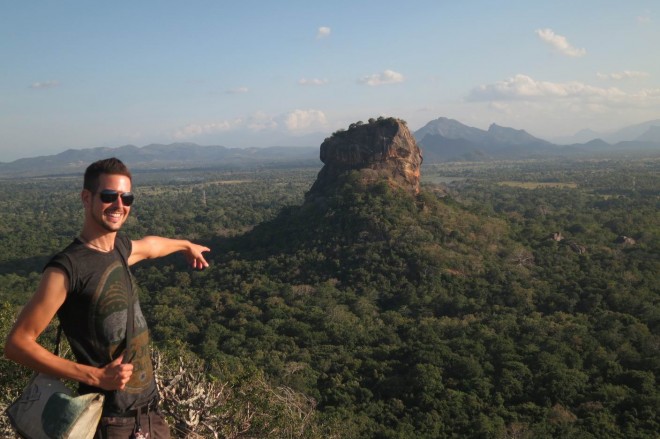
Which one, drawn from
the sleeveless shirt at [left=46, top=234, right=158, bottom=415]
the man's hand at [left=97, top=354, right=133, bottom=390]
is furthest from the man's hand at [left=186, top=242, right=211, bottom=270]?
the man's hand at [left=97, top=354, right=133, bottom=390]

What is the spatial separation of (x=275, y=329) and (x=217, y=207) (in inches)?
2216

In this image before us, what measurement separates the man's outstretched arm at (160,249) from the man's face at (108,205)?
48 centimetres

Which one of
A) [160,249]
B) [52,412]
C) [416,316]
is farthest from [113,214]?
[416,316]

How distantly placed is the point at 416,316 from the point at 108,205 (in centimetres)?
2785

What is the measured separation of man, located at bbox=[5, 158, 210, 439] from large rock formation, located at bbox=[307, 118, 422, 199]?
3877 cm

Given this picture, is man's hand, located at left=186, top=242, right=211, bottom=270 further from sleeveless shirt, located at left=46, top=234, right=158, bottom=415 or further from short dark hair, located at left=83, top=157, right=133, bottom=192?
short dark hair, located at left=83, top=157, right=133, bottom=192

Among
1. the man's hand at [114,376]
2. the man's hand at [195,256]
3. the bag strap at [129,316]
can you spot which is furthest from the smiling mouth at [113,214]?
the man's hand at [195,256]

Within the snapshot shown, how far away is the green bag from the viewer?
269cm

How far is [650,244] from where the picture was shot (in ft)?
130

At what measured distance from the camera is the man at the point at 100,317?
2.64 m

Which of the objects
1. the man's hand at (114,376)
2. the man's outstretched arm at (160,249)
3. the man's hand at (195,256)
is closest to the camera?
the man's hand at (114,376)

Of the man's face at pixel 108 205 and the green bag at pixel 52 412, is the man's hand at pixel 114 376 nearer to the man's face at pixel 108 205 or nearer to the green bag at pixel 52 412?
the green bag at pixel 52 412

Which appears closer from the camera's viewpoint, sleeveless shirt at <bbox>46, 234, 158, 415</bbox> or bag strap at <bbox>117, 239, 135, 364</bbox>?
sleeveless shirt at <bbox>46, 234, 158, 415</bbox>

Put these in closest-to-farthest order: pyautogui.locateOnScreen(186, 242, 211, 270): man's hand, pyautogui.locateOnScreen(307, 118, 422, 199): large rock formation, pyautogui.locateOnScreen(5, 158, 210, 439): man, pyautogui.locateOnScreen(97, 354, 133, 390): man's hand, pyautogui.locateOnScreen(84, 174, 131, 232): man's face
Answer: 1. pyautogui.locateOnScreen(5, 158, 210, 439): man
2. pyautogui.locateOnScreen(97, 354, 133, 390): man's hand
3. pyautogui.locateOnScreen(84, 174, 131, 232): man's face
4. pyautogui.locateOnScreen(186, 242, 211, 270): man's hand
5. pyautogui.locateOnScreen(307, 118, 422, 199): large rock formation
